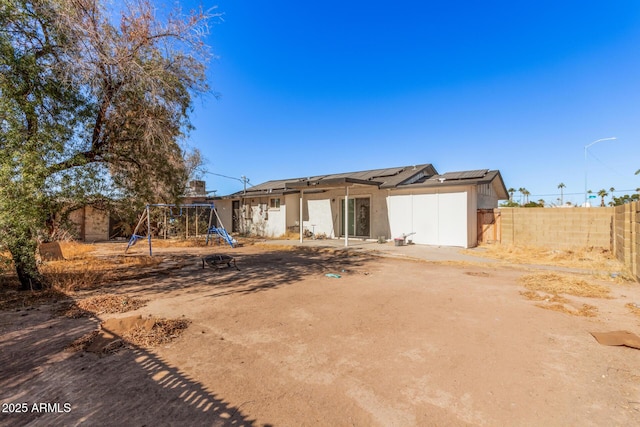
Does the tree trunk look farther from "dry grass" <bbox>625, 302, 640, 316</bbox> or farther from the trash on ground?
"dry grass" <bbox>625, 302, 640, 316</bbox>

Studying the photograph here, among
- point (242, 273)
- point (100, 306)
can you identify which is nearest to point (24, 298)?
point (100, 306)

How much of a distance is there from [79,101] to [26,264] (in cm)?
358

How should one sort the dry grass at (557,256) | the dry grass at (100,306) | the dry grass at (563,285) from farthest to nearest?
1. the dry grass at (557,256)
2. the dry grass at (563,285)
3. the dry grass at (100,306)

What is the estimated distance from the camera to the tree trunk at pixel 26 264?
18.4 feet

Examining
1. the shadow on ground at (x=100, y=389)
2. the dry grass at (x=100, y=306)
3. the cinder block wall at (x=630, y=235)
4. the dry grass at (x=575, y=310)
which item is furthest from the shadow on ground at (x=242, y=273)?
the cinder block wall at (x=630, y=235)

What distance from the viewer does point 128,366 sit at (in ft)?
10.4

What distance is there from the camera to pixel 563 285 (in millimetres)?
6812

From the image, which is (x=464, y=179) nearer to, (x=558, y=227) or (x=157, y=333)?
(x=558, y=227)

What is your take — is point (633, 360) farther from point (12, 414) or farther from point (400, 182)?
point (400, 182)

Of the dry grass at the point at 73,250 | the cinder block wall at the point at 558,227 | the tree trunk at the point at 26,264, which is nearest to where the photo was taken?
the tree trunk at the point at 26,264

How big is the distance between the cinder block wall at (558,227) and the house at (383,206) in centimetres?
154

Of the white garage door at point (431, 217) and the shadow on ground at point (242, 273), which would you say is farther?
the white garage door at point (431, 217)

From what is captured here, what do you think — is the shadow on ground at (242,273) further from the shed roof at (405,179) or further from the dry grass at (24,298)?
the shed roof at (405,179)

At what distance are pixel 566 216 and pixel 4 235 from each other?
1682cm
